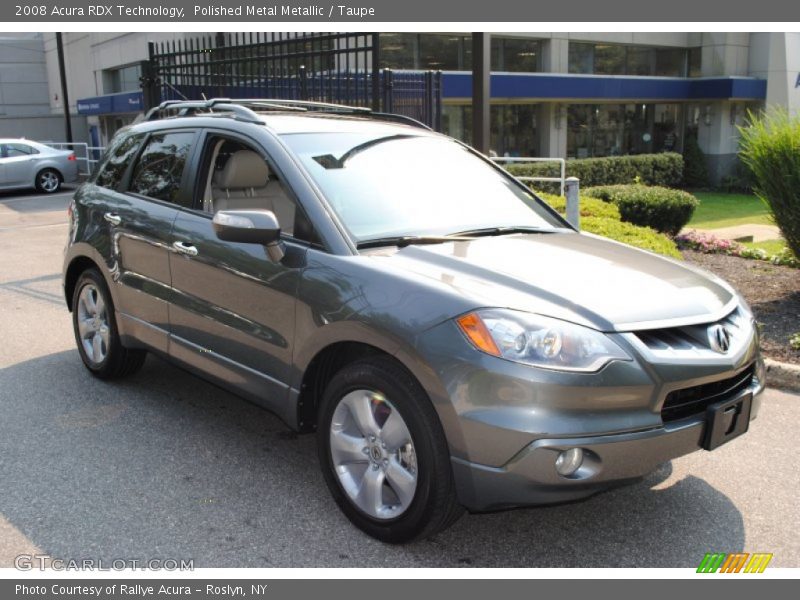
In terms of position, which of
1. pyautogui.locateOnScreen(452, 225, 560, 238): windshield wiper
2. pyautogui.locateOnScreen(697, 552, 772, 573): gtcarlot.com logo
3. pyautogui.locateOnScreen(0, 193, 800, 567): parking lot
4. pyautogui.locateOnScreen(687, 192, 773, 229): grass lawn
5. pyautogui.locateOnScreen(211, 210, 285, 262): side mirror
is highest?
pyautogui.locateOnScreen(211, 210, 285, 262): side mirror

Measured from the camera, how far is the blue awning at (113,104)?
84.3 ft

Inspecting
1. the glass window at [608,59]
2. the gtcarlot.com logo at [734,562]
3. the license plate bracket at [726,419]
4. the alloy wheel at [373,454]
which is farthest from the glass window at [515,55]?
the gtcarlot.com logo at [734,562]

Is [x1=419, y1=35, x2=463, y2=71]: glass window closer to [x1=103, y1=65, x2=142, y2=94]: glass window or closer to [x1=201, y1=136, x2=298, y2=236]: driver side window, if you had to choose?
[x1=103, y1=65, x2=142, y2=94]: glass window

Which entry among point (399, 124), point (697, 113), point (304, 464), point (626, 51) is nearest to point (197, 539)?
point (304, 464)

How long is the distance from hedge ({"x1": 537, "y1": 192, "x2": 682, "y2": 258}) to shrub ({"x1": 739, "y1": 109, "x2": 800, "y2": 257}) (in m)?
1.15

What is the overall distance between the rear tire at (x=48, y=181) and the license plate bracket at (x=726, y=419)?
22.7m

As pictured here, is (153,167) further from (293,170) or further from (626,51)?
(626,51)

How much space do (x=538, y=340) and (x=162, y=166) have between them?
3.06 m

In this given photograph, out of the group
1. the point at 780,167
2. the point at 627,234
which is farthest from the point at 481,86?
the point at 780,167

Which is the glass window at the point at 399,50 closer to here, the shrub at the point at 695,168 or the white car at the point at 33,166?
the white car at the point at 33,166

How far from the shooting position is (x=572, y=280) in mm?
3594

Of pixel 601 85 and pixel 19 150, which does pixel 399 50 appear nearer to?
pixel 601 85

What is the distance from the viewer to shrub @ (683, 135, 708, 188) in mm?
28375

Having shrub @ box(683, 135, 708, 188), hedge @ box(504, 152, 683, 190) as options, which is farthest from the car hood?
shrub @ box(683, 135, 708, 188)
